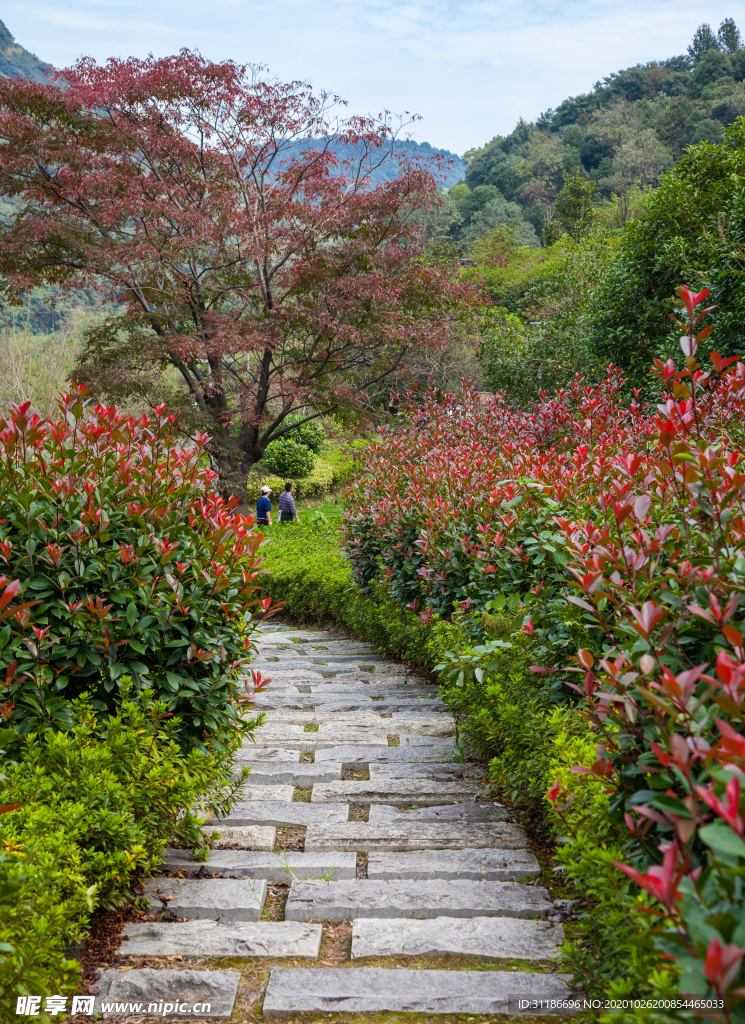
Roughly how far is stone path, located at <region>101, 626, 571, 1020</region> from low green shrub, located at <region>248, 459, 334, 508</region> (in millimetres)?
13840

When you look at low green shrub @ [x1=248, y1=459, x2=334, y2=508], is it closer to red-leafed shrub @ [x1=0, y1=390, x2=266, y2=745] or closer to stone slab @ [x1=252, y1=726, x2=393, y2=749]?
stone slab @ [x1=252, y1=726, x2=393, y2=749]

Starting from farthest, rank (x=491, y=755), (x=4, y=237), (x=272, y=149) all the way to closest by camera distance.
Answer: (x=272, y=149)
(x=4, y=237)
(x=491, y=755)

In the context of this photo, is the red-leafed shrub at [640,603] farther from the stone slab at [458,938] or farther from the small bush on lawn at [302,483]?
the small bush on lawn at [302,483]

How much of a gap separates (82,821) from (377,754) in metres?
1.85

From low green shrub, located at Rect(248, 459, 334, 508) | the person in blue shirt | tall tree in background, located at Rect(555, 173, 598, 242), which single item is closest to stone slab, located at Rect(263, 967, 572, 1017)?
the person in blue shirt

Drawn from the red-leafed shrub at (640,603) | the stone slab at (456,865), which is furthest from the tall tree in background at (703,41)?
the stone slab at (456,865)

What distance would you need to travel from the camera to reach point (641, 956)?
148 cm

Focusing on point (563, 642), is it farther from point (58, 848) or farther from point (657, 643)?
point (58, 848)

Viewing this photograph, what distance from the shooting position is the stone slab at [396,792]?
120 inches

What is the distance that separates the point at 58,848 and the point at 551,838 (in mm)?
1522

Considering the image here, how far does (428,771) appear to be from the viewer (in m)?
3.39

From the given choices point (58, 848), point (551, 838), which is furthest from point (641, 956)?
point (58, 848)

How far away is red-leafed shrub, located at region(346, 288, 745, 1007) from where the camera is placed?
102 centimetres

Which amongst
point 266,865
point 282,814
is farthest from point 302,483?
point 266,865
